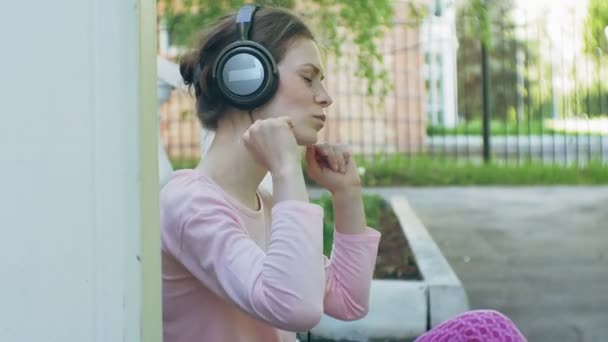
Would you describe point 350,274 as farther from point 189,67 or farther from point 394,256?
point 394,256

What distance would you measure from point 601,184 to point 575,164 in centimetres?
66

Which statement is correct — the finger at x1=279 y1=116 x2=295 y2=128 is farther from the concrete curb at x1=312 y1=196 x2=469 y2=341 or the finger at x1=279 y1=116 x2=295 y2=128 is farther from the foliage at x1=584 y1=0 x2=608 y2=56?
the foliage at x1=584 y1=0 x2=608 y2=56

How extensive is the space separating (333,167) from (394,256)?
3103 millimetres

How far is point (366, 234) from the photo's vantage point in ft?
6.19

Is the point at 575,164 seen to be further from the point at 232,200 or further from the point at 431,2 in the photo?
the point at 232,200

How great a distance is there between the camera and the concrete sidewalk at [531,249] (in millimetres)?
4105

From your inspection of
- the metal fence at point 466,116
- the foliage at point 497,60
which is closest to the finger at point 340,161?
the foliage at point 497,60

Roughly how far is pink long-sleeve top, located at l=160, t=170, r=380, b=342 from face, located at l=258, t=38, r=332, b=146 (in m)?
0.16

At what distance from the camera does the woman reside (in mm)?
1421

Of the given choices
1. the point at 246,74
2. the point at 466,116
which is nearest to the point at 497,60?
the point at 466,116

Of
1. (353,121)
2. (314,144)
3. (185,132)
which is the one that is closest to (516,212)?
(353,121)

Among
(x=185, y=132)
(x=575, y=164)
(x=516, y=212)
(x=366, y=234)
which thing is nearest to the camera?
(x=366, y=234)

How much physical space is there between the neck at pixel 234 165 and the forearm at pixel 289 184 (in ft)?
0.63

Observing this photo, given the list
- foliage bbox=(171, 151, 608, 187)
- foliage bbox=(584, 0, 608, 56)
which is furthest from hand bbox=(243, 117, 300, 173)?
foliage bbox=(584, 0, 608, 56)
